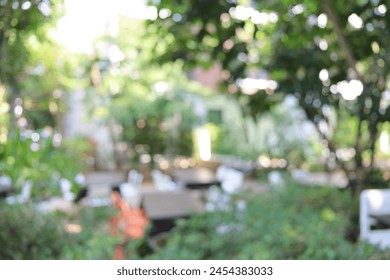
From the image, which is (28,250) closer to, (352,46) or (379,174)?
(352,46)

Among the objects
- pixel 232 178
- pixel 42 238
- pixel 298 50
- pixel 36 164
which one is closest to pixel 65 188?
pixel 42 238

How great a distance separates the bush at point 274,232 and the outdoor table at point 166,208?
442mm

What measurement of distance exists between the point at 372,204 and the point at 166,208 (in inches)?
72.9

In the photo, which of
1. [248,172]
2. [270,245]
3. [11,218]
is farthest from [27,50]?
[248,172]

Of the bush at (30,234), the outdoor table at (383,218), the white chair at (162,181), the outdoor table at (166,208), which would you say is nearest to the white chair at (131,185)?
the white chair at (162,181)

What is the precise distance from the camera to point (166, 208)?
362 cm

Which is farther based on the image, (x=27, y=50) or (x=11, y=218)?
(x=11, y=218)

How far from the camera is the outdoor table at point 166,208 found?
3.40m

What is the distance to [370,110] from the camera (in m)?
2.15

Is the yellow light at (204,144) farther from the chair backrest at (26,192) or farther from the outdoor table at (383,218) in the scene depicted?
the chair backrest at (26,192)

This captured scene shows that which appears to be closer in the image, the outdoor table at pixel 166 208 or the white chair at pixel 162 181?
the outdoor table at pixel 166 208

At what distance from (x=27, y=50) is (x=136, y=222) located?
4.45 feet

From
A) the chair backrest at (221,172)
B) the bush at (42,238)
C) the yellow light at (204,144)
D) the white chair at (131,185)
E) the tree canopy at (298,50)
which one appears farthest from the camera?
the yellow light at (204,144)

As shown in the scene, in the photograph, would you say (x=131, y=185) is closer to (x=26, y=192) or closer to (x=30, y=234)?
(x=26, y=192)
